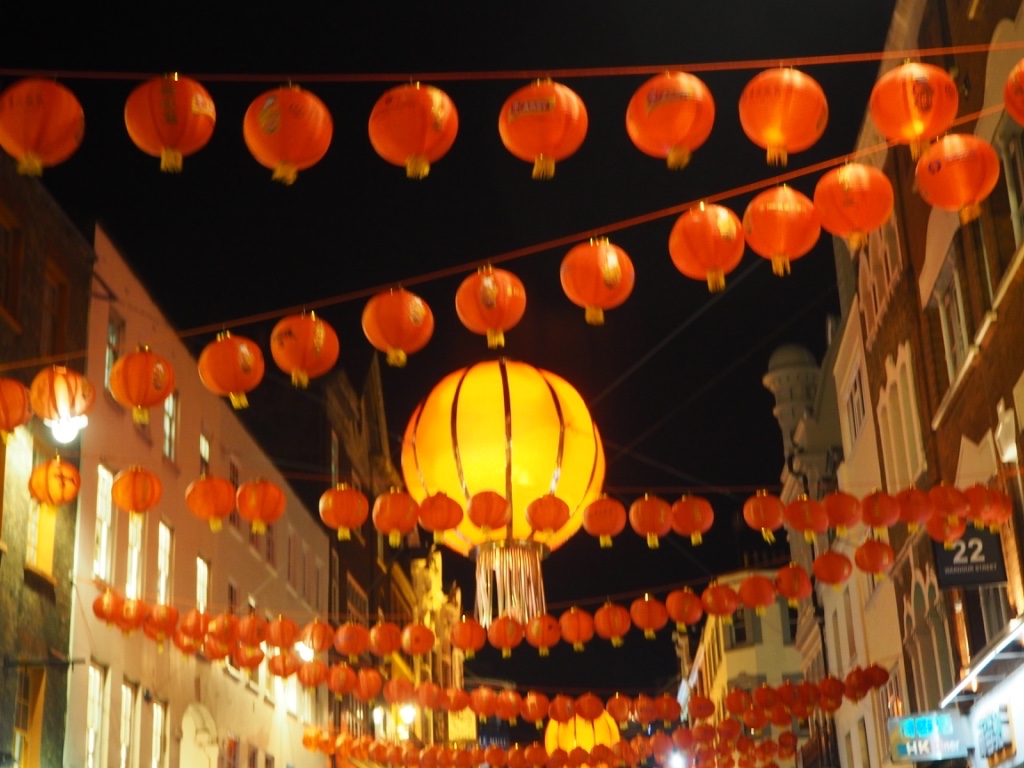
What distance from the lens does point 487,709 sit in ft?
94.6

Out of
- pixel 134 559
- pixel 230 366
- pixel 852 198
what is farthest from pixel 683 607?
pixel 852 198

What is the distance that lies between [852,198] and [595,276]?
8.07 feet

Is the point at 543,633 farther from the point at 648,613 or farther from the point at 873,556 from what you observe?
the point at 873,556

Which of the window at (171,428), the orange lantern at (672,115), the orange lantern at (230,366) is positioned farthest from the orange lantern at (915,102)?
the window at (171,428)

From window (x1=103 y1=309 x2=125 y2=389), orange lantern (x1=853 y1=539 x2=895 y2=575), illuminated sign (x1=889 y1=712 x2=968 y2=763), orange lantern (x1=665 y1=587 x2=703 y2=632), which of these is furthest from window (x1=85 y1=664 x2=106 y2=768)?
illuminated sign (x1=889 y1=712 x2=968 y2=763)

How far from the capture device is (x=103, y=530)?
23.0 m

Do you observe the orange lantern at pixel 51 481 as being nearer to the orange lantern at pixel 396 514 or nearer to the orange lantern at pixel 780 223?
the orange lantern at pixel 396 514

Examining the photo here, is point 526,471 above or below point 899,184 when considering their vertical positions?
below

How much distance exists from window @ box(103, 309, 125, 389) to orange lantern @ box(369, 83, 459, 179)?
48.0ft

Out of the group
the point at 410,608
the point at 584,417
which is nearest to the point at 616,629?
the point at 584,417

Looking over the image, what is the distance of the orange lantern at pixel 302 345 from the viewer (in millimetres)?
13172

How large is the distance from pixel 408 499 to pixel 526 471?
3.63 metres

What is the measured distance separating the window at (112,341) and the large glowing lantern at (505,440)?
11.5m

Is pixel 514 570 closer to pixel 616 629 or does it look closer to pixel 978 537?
pixel 978 537
